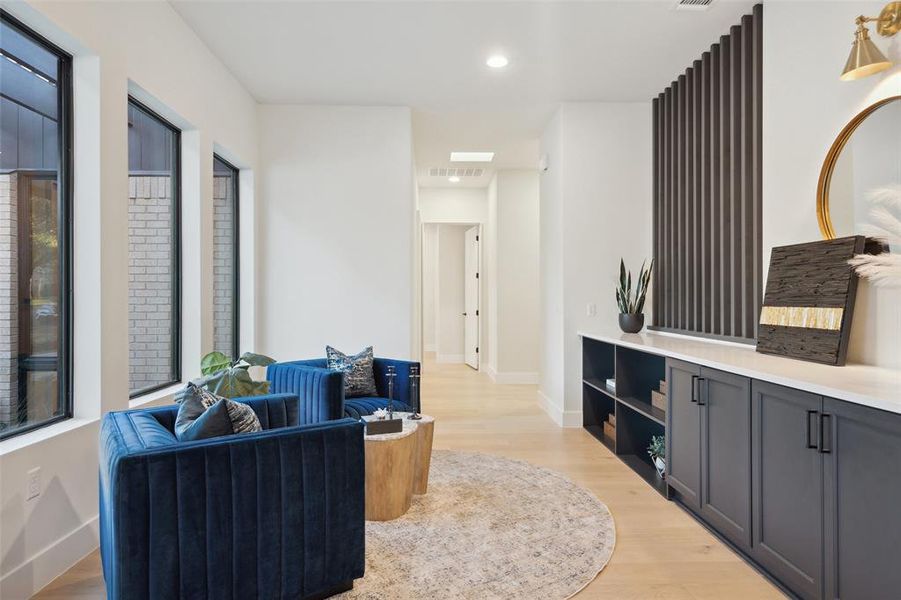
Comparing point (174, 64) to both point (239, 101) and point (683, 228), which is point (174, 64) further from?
point (683, 228)

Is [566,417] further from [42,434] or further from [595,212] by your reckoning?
[42,434]

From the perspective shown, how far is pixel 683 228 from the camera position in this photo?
4.19 m

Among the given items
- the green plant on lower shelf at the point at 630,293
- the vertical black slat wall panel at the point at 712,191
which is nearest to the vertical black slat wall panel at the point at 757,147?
the vertical black slat wall panel at the point at 712,191

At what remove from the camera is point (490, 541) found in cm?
241

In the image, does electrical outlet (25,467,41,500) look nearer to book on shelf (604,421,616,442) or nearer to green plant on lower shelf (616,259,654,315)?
book on shelf (604,421,616,442)

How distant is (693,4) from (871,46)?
1.25 metres

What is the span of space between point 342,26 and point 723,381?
2.94 metres

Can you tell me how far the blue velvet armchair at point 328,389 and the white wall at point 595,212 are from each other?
1.65 metres

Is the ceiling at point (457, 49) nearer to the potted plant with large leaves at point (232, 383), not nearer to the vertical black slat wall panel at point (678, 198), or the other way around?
the vertical black slat wall panel at point (678, 198)

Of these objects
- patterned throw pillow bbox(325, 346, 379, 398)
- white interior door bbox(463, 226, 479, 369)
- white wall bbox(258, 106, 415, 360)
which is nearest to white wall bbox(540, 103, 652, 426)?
white wall bbox(258, 106, 415, 360)

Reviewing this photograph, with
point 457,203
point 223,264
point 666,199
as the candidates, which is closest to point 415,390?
point 223,264

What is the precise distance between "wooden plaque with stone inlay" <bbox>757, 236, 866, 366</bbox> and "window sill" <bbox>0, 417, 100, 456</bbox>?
3.16m

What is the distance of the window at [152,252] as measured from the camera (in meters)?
3.03

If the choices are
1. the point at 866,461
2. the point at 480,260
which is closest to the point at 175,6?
the point at 866,461
